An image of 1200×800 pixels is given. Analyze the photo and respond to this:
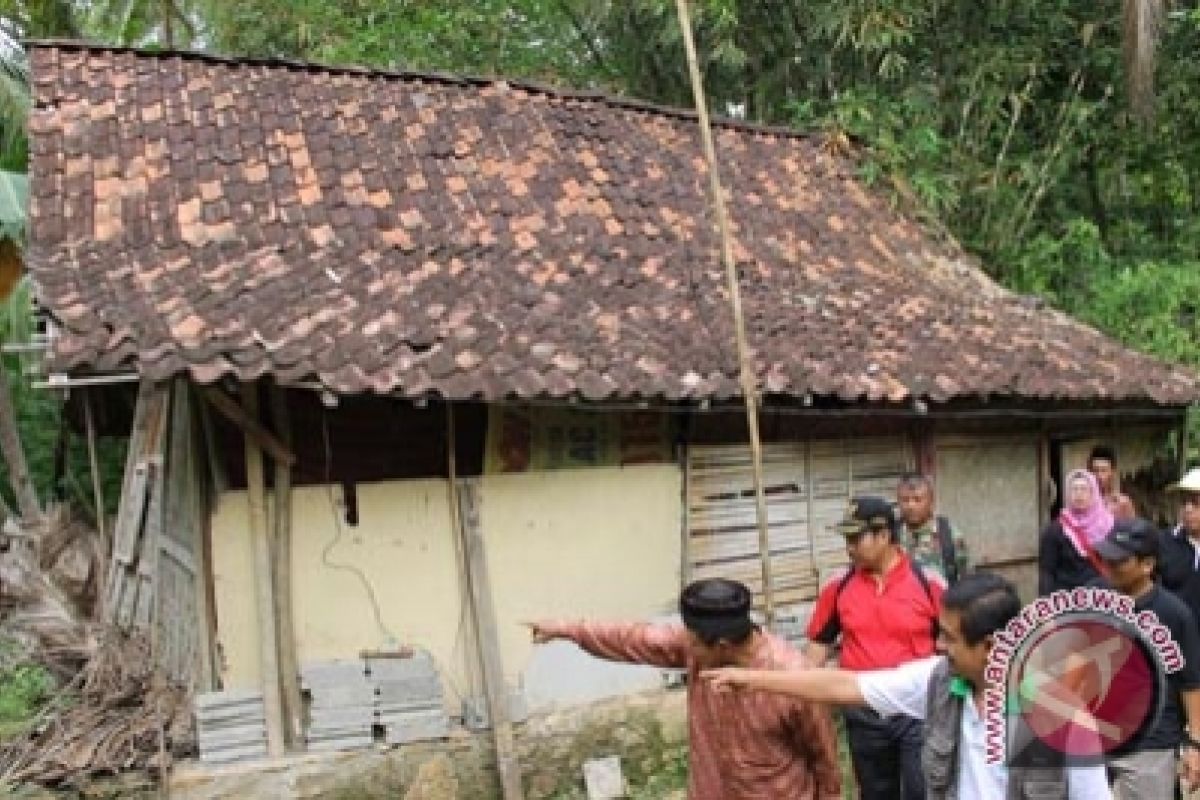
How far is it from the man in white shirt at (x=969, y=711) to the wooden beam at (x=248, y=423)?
14.0 feet

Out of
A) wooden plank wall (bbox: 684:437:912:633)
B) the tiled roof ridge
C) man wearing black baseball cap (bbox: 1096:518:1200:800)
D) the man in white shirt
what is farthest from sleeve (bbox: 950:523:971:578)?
the tiled roof ridge

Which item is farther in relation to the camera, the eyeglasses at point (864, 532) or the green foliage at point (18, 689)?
the green foliage at point (18, 689)

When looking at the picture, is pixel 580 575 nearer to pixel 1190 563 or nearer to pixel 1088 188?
pixel 1190 563

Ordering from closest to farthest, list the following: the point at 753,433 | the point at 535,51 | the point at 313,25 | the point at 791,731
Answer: the point at 791,731 < the point at 753,433 < the point at 313,25 < the point at 535,51

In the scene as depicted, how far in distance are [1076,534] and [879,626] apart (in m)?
1.95

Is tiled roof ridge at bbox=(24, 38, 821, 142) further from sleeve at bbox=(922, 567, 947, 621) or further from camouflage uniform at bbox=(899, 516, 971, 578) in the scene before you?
sleeve at bbox=(922, 567, 947, 621)

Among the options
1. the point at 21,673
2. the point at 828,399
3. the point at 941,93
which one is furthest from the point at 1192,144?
the point at 21,673

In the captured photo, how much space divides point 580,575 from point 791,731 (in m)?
3.91

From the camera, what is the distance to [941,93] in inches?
479

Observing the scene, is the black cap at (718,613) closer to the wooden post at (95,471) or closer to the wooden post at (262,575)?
the wooden post at (262,575)

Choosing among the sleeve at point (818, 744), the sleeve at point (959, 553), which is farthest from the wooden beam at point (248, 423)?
the sleeve at point (818, 744)

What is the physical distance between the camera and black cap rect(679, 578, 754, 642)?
10.8ft

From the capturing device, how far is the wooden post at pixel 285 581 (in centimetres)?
648

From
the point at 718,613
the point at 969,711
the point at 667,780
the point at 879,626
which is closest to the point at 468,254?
the point at 667,780
